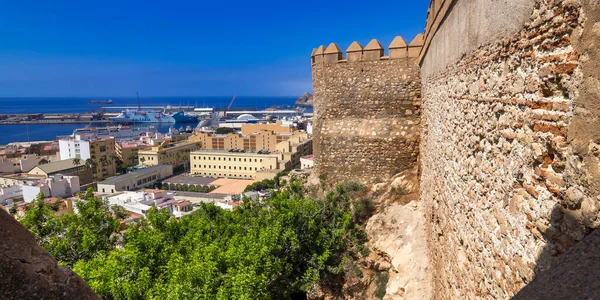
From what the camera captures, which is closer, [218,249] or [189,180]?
[218,249]

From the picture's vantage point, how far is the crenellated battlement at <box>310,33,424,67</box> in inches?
386

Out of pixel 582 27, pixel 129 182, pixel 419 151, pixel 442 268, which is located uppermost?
pixel 582 27

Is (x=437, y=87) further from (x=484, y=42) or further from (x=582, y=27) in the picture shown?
(x=582, y=27)

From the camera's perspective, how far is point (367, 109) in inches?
412

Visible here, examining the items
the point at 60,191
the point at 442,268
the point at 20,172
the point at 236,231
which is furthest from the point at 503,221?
the point at 20,172

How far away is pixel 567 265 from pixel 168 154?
74.8 meters

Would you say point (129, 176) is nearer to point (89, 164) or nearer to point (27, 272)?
point (89, 164)

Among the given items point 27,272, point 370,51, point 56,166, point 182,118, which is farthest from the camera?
point 182,118

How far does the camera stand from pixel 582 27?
2129 mm

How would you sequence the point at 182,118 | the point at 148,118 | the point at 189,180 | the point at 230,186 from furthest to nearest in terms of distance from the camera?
the point at 182,118
the point at 148,118
the point at 189,180
the point at 230,186

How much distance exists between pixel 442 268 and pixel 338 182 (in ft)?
18.2

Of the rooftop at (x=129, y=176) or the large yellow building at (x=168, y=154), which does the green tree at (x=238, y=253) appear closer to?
the rooftop at (x=129, y=176)

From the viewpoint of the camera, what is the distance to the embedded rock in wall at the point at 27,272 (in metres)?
2.07

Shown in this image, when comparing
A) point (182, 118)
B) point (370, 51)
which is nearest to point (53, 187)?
point (370, 51)
